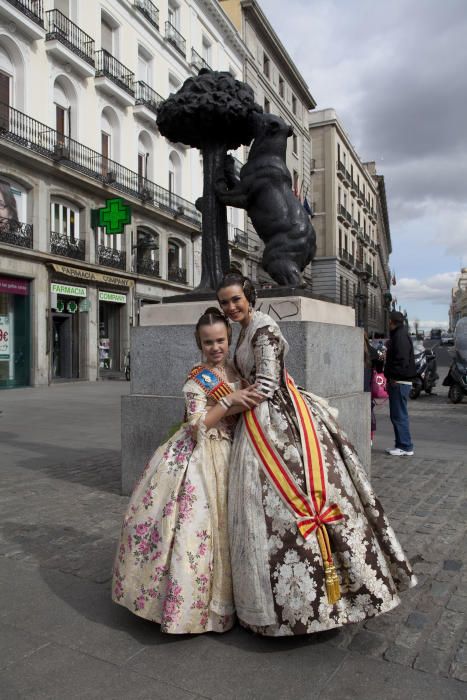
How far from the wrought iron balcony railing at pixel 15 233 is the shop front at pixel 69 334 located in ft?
7.61

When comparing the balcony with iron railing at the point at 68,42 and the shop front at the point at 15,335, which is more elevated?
the balcony with iron railing at the point at 68,42

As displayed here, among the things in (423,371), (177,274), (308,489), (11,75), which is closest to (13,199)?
(11,75)

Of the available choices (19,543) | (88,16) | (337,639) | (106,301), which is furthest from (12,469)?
(88,16)

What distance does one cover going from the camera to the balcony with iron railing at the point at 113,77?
2147cm

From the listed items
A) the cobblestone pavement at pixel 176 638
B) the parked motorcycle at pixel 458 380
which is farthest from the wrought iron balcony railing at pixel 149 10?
the cobblestone pavement at pixel 176 638

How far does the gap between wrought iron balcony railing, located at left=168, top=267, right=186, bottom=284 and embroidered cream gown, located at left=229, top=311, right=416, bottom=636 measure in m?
24.8

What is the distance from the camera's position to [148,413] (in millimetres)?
4773

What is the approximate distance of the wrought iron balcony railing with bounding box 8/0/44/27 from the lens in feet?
57.8

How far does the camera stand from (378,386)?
729 centimetres

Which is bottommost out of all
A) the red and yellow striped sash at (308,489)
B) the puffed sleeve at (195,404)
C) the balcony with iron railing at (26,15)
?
the red and yellow striped sash at (308,489)

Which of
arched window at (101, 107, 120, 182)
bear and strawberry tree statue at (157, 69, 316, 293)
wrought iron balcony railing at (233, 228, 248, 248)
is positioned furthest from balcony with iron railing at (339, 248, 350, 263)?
bear and strawberry tree statue at (157, 69, 316, 293)

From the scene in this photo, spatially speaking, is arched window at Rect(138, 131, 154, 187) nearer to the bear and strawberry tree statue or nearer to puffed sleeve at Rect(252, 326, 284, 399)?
the bear and strawberry tree statue

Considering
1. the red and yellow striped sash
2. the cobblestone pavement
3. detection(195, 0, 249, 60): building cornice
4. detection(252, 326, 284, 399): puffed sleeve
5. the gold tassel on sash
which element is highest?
detection(195, 0, 249, 60): building cornice

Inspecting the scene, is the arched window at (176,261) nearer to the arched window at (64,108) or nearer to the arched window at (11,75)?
the arched window at (64,108)
